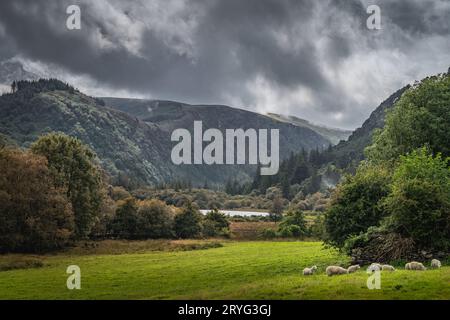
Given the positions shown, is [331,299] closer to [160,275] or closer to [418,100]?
[160,275]

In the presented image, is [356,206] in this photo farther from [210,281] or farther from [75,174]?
[75,174]

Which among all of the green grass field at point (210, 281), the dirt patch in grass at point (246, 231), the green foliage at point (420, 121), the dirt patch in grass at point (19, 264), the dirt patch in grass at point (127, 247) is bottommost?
the dirt patch in grass at point (246, 231)

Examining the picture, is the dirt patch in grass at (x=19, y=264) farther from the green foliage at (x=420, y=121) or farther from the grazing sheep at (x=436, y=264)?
the green foliage at (x=420, y=121)

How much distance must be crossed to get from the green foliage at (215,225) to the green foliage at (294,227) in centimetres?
1233

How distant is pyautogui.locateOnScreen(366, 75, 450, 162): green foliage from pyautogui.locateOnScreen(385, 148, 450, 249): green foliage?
1132 cm

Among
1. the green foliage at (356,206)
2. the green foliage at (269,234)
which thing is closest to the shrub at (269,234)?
the green foliage at (269,234)

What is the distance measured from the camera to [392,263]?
3622cm

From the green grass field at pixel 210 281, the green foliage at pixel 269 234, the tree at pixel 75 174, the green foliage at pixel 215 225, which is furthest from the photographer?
the green foliage at pixel 269 234

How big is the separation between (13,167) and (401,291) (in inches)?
2244

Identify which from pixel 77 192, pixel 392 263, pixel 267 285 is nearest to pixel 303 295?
pixel 267 285

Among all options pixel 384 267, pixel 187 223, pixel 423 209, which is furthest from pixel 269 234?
pixel 384 267

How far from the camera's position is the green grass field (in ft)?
80.5

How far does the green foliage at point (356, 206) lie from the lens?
42.2m

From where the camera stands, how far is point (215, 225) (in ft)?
344
